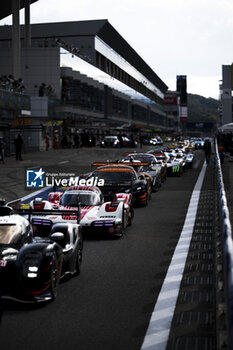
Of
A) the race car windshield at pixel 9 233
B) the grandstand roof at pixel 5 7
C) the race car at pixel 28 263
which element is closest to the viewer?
the race car at pixel 28 263

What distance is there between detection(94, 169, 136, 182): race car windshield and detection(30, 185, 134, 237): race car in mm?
4005

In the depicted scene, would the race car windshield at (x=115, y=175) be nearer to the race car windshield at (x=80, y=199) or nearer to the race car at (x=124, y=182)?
the race car at (x=124, y=182)

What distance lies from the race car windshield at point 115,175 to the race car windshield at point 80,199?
4.76 m

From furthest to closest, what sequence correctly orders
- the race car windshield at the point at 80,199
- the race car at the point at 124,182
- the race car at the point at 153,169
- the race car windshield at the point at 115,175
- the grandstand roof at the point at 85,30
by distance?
the grandstand roof at the point at 85,30 < the race car at the point at 153,169 < the race car windshield at the point at 115,175 < the race car at the point at 124,182 < the race car windshield at the point at 80,199

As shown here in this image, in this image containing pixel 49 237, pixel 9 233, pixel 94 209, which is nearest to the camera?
pixel 9 233

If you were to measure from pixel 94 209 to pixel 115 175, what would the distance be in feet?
19.0

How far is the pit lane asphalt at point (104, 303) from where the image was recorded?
6.80 metres

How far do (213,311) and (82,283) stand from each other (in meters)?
2.47

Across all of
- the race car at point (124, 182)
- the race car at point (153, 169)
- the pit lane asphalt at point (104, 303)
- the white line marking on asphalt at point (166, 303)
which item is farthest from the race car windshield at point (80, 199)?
the race car at point (153, 169)

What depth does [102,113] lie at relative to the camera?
95.8m

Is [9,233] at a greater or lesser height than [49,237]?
greater

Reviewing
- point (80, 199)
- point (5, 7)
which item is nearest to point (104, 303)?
point (80, 199)

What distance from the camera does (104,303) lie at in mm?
8383

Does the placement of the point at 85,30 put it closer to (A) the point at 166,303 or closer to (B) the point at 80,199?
(B) the point at 80,199
